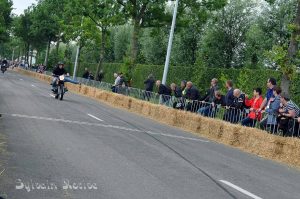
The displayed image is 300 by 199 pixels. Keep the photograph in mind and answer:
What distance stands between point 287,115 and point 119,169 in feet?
24.2

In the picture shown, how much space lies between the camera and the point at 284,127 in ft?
45.6

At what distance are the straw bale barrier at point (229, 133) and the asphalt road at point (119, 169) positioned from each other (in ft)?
4.86

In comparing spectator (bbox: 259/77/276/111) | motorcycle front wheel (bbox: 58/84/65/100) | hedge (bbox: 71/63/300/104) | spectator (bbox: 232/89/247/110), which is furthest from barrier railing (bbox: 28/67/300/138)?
hedge (bbox: 71/63/300/104)

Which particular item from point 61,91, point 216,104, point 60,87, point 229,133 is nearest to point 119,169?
point 229,133

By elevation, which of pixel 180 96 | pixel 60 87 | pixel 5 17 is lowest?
pixel 60 87

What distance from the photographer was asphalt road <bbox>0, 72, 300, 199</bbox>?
627 cm

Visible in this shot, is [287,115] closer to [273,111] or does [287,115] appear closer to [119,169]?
[273,111]

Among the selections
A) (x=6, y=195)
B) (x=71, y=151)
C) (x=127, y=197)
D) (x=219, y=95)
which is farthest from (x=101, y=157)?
(x=219, y=95)

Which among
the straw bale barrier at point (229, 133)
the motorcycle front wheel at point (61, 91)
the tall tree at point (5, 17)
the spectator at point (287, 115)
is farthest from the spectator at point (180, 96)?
the tall tree at point (5, 17)

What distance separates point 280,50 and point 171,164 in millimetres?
11132

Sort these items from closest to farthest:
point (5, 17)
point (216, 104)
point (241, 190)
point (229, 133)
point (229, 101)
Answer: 1. point (241, 190)
2. point (229, 133)
3. point (229, 101)
4. point (216, 104)
5. point (5, 17)

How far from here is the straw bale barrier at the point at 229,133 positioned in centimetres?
1271

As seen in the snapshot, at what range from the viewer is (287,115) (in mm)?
13680

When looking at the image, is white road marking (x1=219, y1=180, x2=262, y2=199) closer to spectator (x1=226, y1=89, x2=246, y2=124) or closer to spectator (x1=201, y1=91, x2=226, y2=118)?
spectator (x1=226, y1=89, x2=246, y2=124)
